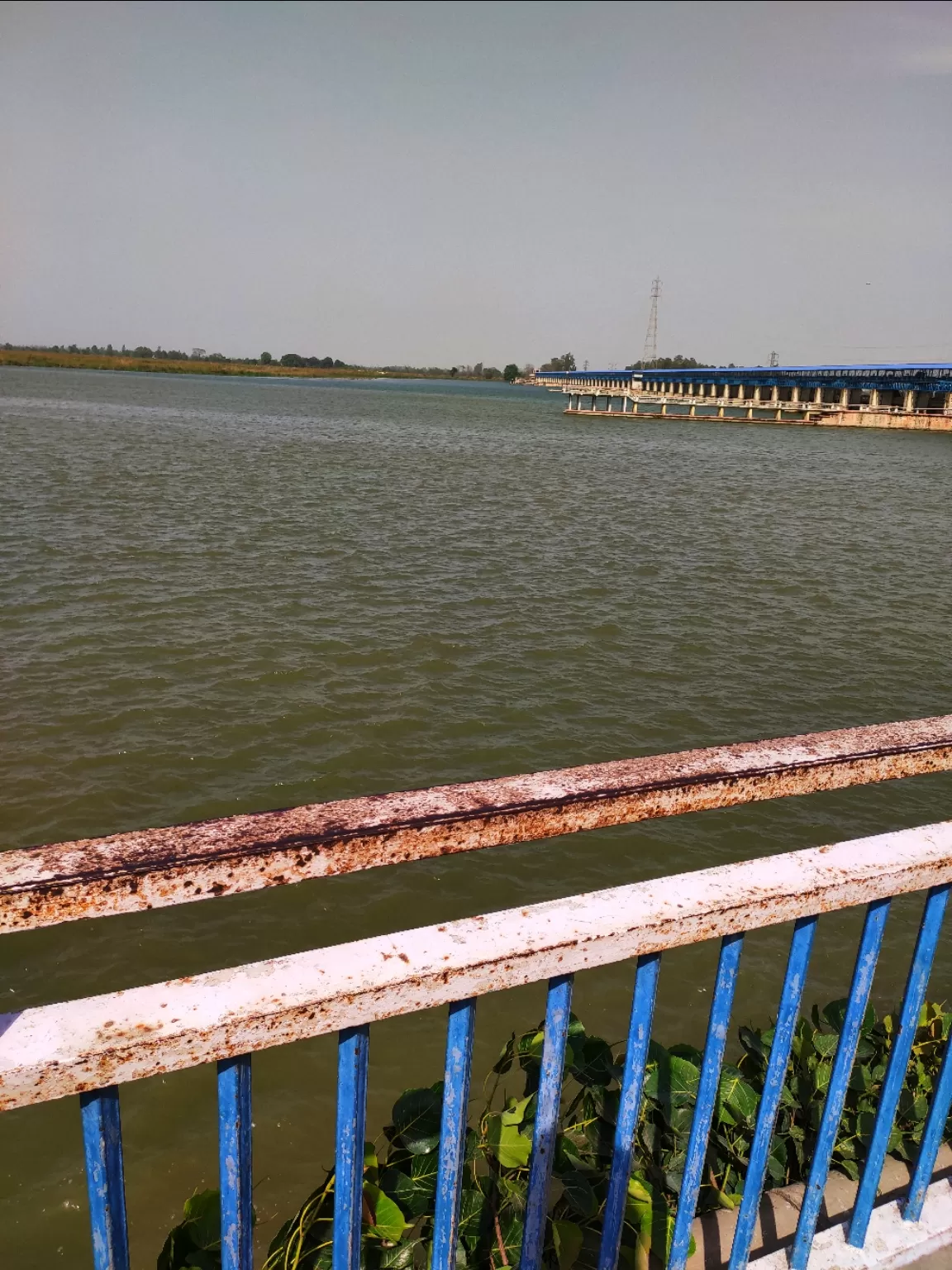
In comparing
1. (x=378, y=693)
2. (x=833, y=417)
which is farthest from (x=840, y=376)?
(x=378, y=693)

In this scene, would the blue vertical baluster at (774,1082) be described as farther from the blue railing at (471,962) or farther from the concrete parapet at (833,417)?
the concrete parapet at (833,417)

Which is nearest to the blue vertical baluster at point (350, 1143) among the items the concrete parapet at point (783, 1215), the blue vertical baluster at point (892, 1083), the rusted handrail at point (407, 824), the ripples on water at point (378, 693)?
the rusted handrail at point (407, 824)

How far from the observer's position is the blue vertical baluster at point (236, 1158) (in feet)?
4.00

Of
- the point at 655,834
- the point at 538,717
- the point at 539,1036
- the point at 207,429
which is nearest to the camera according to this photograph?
the point at 539,1036

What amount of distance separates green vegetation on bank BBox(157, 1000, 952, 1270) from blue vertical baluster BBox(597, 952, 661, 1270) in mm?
93

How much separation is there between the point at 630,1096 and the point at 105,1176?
2.86 ft

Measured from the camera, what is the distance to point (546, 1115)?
60.8 inches

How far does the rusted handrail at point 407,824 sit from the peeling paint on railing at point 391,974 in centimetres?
12

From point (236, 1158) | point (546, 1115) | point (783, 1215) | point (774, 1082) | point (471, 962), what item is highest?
point (471, 962)

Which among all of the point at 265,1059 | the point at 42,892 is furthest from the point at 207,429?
the point at 42,892

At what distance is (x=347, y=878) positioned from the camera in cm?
691

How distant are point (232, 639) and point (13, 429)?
3374 cm

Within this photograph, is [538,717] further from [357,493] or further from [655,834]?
[357,493]

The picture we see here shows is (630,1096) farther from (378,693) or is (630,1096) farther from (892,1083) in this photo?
(378,693)
